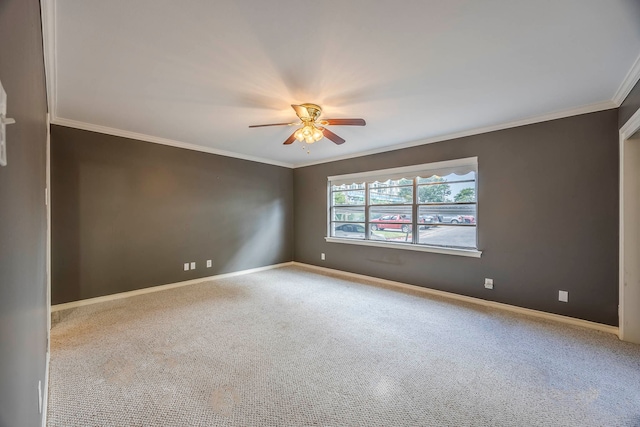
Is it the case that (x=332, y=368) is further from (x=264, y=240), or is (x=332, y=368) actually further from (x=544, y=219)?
(x=264, y=240)

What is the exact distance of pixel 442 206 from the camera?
4.16 m

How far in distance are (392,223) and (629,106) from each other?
3.01m

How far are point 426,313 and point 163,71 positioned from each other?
12.3ft

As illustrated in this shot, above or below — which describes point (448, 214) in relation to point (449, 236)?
above

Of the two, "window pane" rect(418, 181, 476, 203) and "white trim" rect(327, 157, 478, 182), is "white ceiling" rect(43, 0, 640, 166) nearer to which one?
"white trim" rect(327, 157, 478, 182)

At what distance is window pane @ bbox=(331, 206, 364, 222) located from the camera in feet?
17.3

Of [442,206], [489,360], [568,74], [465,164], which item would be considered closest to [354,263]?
[442,206]

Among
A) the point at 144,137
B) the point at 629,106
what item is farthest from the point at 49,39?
the point at 629,106

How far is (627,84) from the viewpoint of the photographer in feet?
7.94

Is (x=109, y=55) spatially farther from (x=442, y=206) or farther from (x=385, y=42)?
(x=442, y=206)

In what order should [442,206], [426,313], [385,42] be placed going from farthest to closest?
1. [442,206]
2. [426,313]
3. [385,42]

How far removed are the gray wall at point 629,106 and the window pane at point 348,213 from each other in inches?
136

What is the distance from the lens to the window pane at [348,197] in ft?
17.3

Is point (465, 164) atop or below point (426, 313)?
atop
